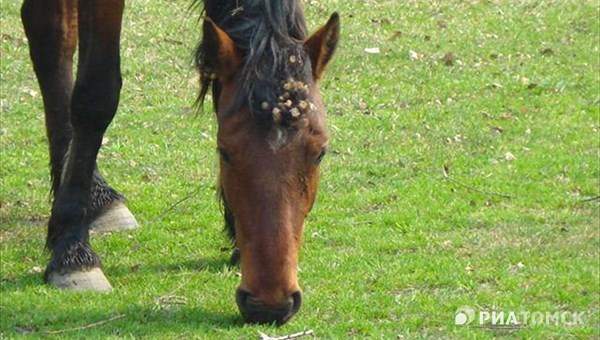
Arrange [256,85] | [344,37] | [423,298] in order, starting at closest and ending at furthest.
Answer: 1. [256,85]
2. [423,298]
3. [344,37]

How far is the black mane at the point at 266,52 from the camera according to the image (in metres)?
5.66

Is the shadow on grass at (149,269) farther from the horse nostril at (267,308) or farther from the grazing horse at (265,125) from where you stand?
the horse nostril at (267,308)

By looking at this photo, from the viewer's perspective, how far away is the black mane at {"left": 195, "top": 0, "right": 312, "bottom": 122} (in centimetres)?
566

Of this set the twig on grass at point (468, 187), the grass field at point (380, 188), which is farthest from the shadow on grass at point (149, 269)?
the twig on grass at point (468, 187)

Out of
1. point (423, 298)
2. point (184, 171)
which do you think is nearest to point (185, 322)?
point (423, 298)

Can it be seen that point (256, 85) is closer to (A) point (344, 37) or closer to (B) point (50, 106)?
(B) point (50, 106)

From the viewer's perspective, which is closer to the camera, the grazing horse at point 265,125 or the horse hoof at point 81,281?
the grazing horse at point 265,125

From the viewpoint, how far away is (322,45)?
5.97 m

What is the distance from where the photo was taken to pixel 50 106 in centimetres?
825

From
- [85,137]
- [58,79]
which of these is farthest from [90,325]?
[58,79]

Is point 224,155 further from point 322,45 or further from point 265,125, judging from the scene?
point 322,45

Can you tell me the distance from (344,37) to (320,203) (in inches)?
235

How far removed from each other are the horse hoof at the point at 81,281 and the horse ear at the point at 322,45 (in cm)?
202

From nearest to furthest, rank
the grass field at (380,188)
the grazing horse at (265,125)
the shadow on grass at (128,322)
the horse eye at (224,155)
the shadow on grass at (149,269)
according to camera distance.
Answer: the grazing horse at (265,125) → the horse eye at (224,155) → the shadow on grass at (128,322) → the grass field at (380,188) → the shadow on grass at (149,269)
